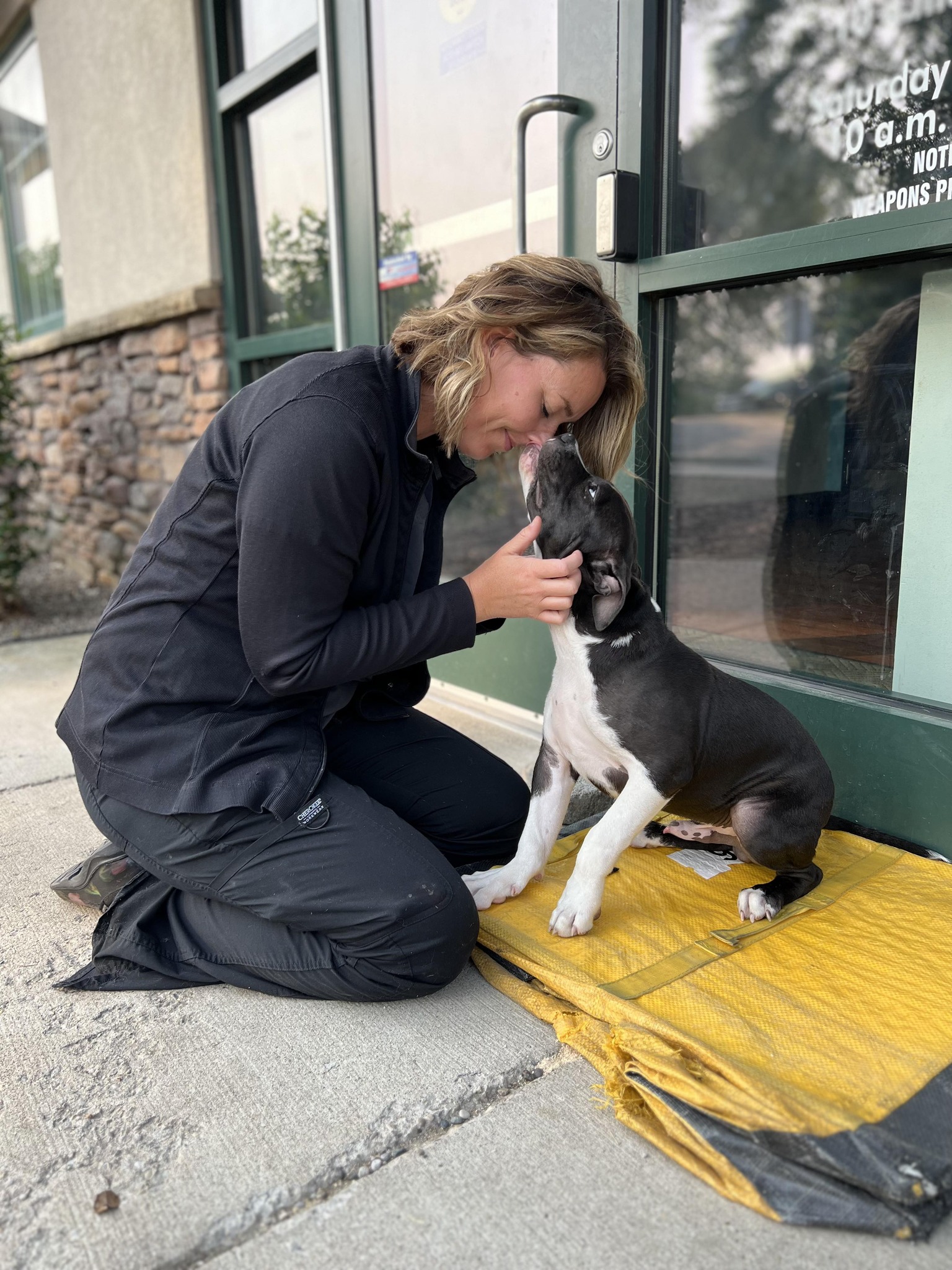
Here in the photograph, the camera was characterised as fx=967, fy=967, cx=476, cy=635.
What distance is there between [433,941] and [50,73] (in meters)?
7.72

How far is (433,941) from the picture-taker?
2189mm

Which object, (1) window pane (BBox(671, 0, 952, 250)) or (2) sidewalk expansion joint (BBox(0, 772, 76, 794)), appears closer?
(1) window pane (BBox(671, 0, 952, 250))

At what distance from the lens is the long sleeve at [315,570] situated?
6.98 feet

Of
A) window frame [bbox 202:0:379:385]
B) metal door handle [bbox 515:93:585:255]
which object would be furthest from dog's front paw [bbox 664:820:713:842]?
window frame [bbox 202:0:379:385]

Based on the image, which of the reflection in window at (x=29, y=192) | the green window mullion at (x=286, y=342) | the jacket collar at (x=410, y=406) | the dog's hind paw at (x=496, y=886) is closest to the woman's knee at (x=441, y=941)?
the dog's hind paw at (x=496, y=886)

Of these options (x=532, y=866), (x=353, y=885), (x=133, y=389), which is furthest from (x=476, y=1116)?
(x=133, y=389)

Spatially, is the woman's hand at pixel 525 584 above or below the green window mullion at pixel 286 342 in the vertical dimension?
below

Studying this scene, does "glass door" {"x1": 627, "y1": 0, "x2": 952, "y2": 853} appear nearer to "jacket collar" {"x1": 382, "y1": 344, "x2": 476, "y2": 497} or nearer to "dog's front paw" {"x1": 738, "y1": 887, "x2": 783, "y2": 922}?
"dog's front paw" {"x1": 738, "y1": 887, "x2": 783, "y2": 922}

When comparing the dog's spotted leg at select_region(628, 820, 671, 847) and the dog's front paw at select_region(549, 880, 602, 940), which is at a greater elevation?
the dog's front paw at select_region(549, 880, 602, 940)

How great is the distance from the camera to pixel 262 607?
2.18m

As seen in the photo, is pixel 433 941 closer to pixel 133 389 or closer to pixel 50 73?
pixel 133 389

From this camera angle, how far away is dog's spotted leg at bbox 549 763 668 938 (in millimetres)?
2318

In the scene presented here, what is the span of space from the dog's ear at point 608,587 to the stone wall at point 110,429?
3.97 m

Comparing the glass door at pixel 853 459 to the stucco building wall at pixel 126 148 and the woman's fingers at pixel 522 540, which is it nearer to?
the woman's fingers at pixel 522 540
